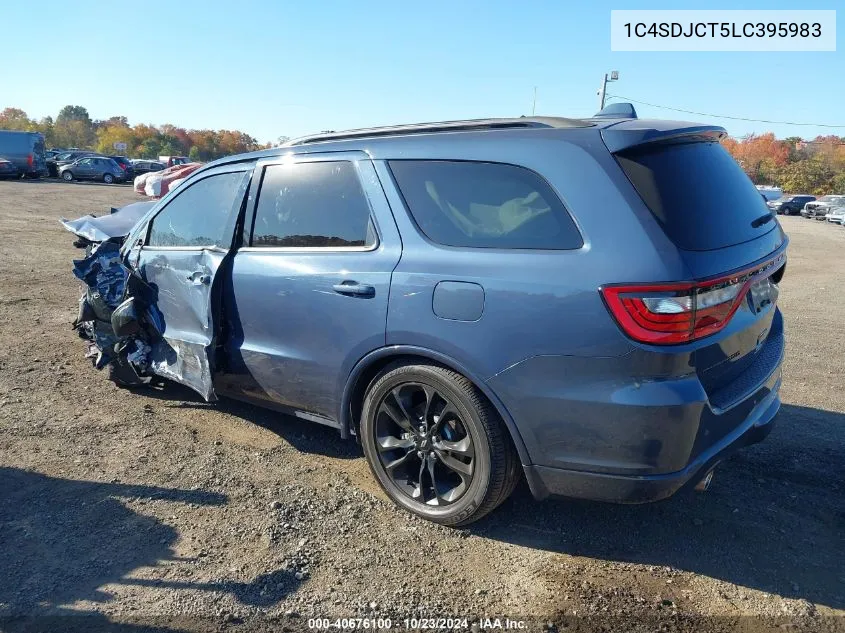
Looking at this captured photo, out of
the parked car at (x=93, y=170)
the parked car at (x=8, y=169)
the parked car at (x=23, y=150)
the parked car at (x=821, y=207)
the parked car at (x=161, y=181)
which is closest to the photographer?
the parked car at (x=161, y=181)

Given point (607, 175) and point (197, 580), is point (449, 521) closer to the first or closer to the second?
point (197, 580)

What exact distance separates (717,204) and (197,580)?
2.78 meters

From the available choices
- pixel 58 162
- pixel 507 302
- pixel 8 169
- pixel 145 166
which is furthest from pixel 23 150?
pixel 507 302

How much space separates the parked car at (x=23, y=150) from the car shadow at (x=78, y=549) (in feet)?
112

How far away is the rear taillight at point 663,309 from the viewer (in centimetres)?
254

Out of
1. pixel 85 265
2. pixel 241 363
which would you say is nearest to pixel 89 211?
pixel 85 265

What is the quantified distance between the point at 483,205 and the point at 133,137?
346 ft

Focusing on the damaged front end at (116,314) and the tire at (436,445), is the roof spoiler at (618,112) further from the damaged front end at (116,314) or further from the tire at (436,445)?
the damaged front end at (116,314)

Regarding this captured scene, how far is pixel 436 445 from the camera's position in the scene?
10.5ft

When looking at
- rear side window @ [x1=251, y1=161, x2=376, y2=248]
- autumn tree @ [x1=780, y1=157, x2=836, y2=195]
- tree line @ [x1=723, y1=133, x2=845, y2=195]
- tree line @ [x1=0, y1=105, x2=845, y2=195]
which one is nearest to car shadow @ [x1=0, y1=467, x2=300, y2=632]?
rear side window @ [x1=251, y1=161, x2=376, y2=248]

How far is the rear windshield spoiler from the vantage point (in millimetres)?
2787

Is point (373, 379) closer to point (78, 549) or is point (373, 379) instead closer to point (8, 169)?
point (78, 549)

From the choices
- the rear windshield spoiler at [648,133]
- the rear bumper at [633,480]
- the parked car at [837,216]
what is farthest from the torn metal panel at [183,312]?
the parked car at [837,216]

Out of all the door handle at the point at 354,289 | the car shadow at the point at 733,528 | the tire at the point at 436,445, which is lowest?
the car shadow at the point at 733,528
